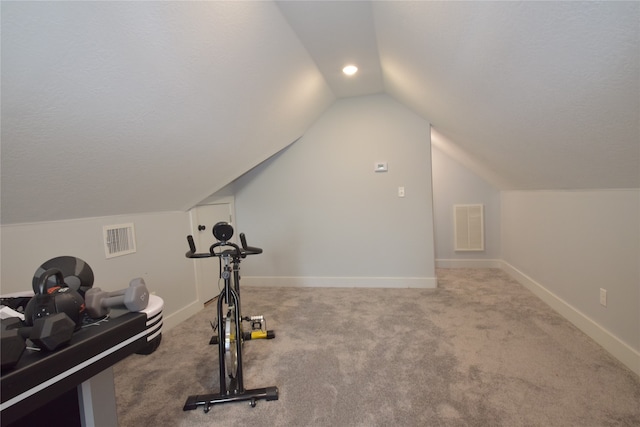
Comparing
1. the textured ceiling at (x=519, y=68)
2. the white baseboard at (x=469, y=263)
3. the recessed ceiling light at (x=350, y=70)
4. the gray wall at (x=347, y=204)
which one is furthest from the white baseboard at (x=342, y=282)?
the recessed ceiling light at (x=350, y=70)

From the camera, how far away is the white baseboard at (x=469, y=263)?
4316 millimetres

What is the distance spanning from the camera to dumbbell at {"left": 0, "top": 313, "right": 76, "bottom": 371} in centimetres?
69

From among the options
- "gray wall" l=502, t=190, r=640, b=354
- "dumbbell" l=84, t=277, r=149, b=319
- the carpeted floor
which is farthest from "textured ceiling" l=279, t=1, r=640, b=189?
"dumbbell" l=84, t=277, r=149, b=319

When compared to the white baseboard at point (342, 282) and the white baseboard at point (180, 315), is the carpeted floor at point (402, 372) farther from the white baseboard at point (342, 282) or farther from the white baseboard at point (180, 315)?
the white baseboard at point (342, 282)

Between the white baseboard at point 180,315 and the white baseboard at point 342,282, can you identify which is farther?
the white baseboard at point 342,282

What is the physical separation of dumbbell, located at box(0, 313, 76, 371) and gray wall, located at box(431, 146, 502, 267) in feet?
14.2

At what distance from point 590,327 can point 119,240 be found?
3437mm

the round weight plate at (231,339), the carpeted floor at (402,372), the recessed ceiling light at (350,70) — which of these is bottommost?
the carpeted floor at (402,372)

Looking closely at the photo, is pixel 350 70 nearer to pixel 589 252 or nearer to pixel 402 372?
pixel 589 252

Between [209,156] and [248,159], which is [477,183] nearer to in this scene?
[248,159]

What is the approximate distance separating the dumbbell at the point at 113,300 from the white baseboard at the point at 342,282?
110 inches

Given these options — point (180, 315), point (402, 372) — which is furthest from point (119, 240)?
point (402, 372)

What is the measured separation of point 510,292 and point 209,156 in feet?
10.7

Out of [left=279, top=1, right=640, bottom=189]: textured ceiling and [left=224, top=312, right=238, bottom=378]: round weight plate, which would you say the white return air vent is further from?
[left=224, top=312, right=238, bottom=378]: round weight plate
